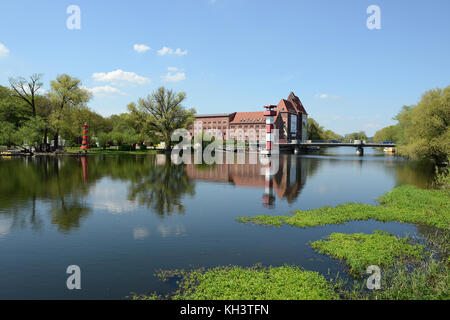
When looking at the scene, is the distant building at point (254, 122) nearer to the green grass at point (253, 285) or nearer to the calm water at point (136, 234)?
the calm water at point (136, 234)

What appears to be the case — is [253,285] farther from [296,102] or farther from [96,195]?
[296,102]

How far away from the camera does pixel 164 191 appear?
26.2 metres

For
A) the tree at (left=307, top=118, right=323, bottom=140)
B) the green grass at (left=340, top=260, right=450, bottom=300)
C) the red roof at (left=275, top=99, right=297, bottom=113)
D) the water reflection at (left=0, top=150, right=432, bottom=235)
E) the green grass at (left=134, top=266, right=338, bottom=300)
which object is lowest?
the green grass at (left=340, top=260, right=450, bottom=300)

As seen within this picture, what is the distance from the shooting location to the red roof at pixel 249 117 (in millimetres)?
153000

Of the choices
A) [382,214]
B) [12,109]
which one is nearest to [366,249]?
[382,214]

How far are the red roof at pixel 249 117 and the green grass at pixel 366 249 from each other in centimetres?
14067

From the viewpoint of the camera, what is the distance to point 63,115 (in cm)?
7238

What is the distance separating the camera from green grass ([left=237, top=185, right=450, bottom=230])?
1677 cm

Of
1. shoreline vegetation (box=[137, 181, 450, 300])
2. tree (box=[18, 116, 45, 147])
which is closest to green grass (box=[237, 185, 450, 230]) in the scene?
shoreline vegetation (box=[137, 181, 450, 300])

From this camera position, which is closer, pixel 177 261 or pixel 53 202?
pixel 177 261

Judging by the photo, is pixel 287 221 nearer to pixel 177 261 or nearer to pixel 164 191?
pixel 177 261

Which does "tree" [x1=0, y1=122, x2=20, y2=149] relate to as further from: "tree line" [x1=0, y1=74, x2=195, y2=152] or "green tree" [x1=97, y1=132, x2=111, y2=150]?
"green tree" [x1=97, y1=132, x2=111, y2=150]

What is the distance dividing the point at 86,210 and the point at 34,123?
61.5m
